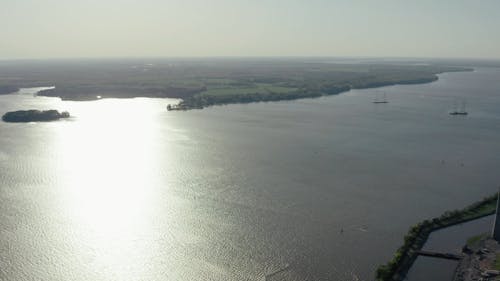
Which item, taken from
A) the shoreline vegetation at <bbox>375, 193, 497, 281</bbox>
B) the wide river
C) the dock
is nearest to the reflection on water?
the wide river

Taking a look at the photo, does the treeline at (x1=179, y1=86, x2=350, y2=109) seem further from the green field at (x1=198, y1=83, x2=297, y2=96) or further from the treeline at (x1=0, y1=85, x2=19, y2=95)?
the treeline at (x1=0, y1=85, x2=19, y2=95)

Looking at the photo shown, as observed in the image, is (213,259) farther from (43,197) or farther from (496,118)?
(496,118)

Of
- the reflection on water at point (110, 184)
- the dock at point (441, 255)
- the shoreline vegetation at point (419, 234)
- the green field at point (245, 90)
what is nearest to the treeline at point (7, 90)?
the green field at point (245, 90)

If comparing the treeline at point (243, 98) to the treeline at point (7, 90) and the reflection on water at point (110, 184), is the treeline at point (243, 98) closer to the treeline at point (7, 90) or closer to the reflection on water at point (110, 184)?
the reflection on water at point (110, 184)

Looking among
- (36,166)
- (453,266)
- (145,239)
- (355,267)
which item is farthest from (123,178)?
(453,266)

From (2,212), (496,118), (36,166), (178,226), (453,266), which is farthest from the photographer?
(496,118)

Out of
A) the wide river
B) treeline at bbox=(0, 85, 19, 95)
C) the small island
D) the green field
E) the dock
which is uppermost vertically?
treeline at bbox=(0, 85, 19, 95)
